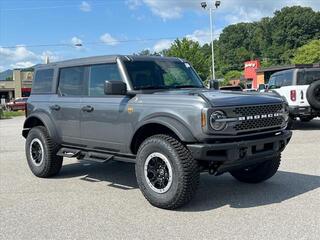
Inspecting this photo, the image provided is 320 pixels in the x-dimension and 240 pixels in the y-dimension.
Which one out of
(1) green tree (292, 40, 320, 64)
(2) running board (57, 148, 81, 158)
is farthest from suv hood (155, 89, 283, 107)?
(1) green tree (292, 40, 320, 64)

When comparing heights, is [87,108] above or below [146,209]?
above

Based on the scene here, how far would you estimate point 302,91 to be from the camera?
14.0 metres

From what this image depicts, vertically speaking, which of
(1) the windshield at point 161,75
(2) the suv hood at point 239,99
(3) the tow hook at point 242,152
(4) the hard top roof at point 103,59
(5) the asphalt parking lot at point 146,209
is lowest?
(5) the asphalt parking lot at point 146,209

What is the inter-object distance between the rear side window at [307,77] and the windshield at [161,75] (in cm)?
784

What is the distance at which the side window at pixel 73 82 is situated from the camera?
24.2 feet

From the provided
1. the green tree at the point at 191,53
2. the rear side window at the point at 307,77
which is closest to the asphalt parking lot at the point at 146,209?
the rear side window at the point at 307,77

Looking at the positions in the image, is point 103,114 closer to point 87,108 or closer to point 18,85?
point 87,108

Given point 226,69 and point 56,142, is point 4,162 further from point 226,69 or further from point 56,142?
point 226,69

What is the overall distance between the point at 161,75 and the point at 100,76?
942mm

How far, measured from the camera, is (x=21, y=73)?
81.9m

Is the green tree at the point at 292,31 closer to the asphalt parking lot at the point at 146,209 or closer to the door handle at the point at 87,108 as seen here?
the asphalt parking lot at the point at 146,209

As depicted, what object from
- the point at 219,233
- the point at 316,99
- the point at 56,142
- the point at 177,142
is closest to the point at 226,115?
the point at 177,142

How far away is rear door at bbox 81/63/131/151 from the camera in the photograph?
649cm

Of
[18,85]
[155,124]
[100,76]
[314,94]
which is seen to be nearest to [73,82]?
[100,76]
